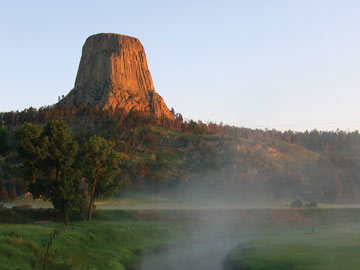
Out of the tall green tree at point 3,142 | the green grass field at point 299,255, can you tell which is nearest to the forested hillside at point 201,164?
the tall green tree at point 3,142

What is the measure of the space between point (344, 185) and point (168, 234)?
9404cm

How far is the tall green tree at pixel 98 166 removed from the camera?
57781 mm

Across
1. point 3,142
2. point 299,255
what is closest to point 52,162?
point 3,142

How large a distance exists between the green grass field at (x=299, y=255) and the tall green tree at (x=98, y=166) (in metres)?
23.5

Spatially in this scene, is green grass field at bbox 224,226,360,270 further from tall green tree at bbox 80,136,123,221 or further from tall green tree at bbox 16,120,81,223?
tall green tree at bbox 16,120,81,223

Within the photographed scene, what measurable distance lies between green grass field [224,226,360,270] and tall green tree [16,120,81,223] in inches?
971

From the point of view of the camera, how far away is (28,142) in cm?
5381

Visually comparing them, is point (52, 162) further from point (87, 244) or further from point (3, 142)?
point (87, 244)

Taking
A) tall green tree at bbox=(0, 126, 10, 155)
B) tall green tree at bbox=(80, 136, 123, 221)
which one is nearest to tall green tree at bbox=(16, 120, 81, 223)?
tall green tree at bbox=(80, 136, 123, 221)

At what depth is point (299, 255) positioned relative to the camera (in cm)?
3809

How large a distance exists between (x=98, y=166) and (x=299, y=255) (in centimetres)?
3239

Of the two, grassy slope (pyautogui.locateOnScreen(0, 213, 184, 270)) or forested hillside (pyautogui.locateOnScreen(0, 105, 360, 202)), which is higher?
forested hillside (pyautogui.locateOnScreen(0, 105, 360, 202))

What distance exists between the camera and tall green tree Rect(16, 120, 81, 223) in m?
53.8

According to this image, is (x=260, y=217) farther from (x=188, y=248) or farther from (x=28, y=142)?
(x=28, y=142)
